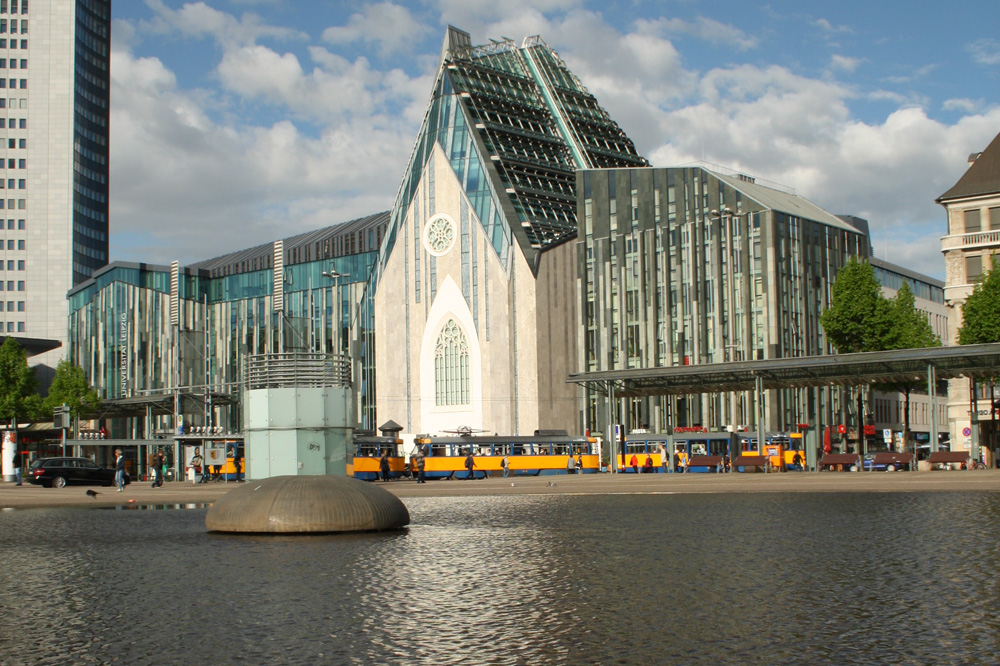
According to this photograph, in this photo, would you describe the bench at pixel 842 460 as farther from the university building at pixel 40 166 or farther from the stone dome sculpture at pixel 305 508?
the university building at pixel 40 166

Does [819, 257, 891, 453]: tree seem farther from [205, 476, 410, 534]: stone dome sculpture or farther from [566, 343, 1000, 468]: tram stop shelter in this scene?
[205, 476, 410, 534]: stone dome sculpture

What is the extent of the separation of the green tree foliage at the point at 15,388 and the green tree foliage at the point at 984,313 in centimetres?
7429

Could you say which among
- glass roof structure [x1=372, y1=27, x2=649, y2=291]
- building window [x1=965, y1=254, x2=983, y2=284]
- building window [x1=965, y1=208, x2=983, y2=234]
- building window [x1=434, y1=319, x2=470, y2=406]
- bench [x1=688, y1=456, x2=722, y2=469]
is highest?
glass roof structure [x1=372, y1=27, x2=649, y2=291]

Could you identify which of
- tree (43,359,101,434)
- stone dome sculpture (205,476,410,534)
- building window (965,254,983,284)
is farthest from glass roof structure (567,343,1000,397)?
tree (43,359,101,434)

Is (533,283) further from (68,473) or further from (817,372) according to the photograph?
(68,473)

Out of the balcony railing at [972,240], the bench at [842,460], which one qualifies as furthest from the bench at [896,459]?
the balcony railing at [972,240]

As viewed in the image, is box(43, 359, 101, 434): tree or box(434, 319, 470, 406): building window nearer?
box(43, 359, 101, 434): tree

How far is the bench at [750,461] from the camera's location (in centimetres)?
5931

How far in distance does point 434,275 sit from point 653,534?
8444cm

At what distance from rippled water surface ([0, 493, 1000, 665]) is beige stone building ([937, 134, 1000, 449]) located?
48.9m

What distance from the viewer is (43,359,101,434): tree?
3760 inches

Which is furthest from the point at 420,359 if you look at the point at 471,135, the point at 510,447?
the point at 510,447

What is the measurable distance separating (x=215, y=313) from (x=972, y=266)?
276 ft

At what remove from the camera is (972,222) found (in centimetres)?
6944
